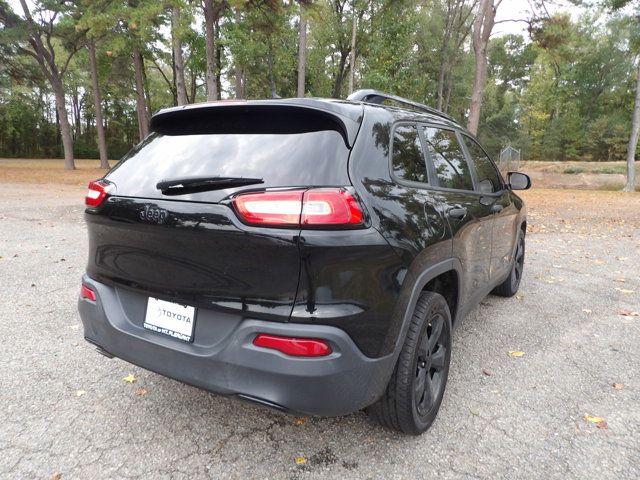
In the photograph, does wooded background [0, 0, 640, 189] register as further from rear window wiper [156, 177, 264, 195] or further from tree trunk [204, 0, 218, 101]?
rear window wiper [156, 177, 264, 195]

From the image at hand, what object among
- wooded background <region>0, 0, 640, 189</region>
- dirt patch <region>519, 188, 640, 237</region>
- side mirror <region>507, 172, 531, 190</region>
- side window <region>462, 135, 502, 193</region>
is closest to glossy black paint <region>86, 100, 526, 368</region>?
side window <region>462, 135, 502, 193</region>

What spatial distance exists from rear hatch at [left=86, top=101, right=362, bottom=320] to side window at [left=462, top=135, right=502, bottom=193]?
1.61 metres

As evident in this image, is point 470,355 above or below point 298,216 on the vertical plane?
below

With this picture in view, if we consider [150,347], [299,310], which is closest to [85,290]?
[150,347]

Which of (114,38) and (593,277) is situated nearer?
(593,277)

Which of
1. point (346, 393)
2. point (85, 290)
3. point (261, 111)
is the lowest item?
point (346, 393)

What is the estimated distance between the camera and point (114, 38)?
2025 centimetres

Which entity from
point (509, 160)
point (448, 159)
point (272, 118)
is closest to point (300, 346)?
point (272, 118)

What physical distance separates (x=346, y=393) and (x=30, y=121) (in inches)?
2268

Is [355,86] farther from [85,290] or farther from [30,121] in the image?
[30,121]

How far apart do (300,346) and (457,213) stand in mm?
1373

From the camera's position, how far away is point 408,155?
7.38 feet

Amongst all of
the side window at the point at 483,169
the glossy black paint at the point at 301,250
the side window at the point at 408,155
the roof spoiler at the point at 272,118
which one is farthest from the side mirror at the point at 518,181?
the roof spoiler at the point at 272,118

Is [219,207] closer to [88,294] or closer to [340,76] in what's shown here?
[88,294]
